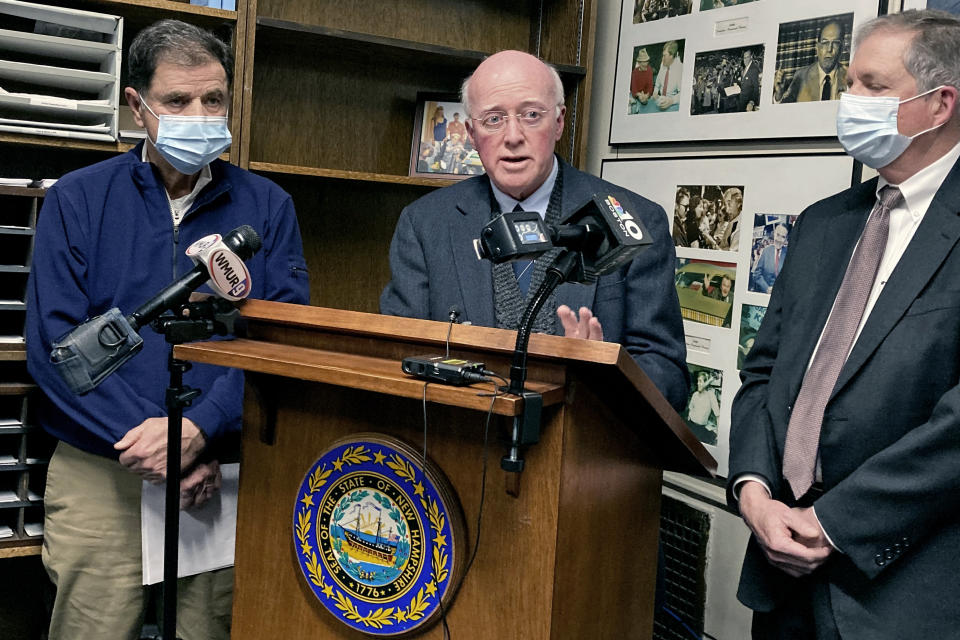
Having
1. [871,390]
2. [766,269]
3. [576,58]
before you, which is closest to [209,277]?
[871,390]

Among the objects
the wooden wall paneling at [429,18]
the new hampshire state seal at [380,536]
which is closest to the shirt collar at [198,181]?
the new hampshire state seal at [380,536]

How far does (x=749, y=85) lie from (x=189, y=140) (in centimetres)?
154

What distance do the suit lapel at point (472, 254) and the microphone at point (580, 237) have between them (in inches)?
27.0

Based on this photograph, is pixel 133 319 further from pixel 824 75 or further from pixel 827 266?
pixel 824 75

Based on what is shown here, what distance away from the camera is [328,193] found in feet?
10.1

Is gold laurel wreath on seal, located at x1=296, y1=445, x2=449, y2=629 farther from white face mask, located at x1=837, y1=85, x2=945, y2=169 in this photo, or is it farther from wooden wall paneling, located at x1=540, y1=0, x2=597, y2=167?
wooden wall paneling, located at x1=540, y1=0, x2=597, y2=167

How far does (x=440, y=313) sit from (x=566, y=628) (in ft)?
2.75

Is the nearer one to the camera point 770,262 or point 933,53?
point 933,53

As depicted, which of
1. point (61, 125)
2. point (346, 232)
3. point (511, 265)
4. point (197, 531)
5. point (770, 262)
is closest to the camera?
point (197, 531)

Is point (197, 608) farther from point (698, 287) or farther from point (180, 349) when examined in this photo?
point (698, 287)

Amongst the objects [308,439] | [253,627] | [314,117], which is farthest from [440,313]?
[314,117]

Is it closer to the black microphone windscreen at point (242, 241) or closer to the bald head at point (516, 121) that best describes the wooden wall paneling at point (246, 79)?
the bald head at point (516, 121)

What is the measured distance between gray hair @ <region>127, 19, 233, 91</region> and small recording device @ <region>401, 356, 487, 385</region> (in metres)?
1.19

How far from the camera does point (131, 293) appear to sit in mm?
1854
